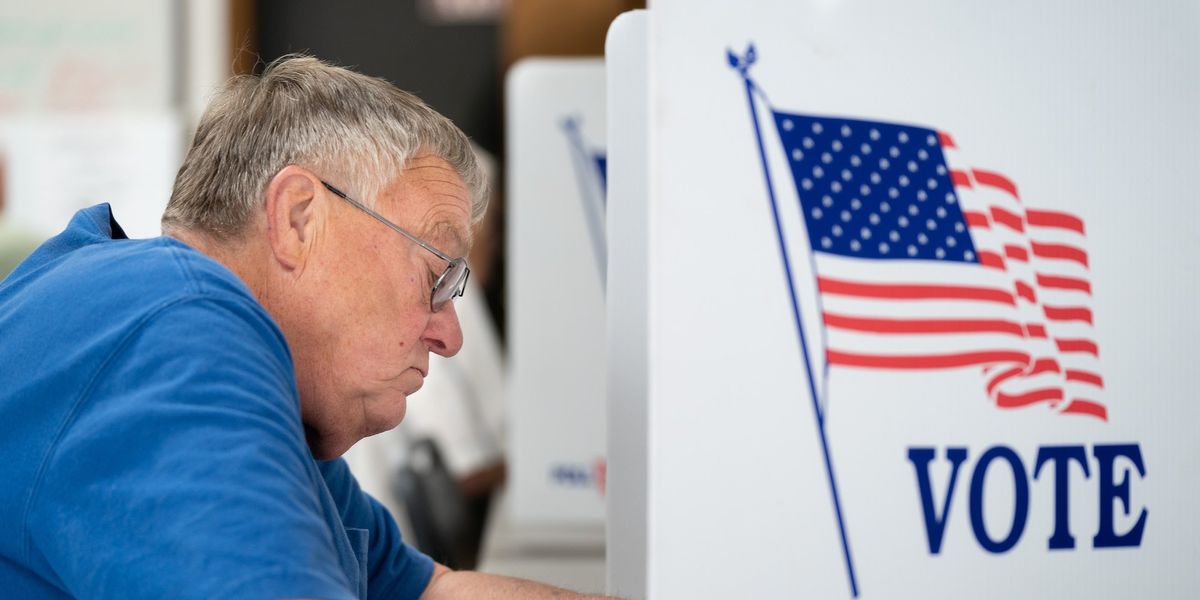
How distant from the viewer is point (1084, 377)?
3.07ft

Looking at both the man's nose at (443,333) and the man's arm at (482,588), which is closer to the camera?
the man's nose at (443,333)

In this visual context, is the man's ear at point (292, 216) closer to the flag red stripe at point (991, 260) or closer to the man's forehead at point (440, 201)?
the man's forehead at point (440, 201)

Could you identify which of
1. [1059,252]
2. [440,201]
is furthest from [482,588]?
[1059,252]

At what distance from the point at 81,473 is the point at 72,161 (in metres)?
3.42

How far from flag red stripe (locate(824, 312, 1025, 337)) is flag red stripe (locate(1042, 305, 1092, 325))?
0.03 meters

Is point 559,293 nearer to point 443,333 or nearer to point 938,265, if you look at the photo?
point 443,333

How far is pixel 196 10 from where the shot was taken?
4129 millimetres

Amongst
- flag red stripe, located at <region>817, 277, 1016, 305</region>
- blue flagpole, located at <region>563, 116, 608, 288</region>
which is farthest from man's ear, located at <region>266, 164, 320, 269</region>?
blue flagpole, located at <region>563, 116, 608, 288</region>

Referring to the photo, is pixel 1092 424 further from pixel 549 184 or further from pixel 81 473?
pixel 549 184

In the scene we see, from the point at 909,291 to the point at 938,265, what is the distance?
0.03 m

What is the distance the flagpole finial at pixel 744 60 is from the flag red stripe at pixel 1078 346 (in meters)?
0.32

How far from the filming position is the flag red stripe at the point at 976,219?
0.91m

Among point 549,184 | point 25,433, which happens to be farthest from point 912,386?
point 549,184

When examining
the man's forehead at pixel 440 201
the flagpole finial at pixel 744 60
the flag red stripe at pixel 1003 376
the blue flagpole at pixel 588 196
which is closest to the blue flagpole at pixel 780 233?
the flagpole finial at pixel 744 60
